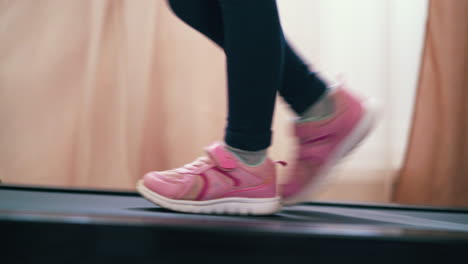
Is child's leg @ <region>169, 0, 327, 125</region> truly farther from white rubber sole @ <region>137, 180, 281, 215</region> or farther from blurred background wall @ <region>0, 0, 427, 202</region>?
blurred background wall @ <region>0, 0, 427, 202</region>

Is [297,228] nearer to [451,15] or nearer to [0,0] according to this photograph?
[451,15]

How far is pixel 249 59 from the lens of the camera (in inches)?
25.3

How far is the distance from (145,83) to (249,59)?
2.58 ft

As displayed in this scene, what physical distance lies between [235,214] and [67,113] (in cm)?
96

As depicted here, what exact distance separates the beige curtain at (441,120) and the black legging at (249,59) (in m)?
0.94

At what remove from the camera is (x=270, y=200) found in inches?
28.6

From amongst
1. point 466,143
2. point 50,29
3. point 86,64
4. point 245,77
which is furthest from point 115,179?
point 466,143

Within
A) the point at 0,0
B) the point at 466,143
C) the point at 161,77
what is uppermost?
the point at 0,0

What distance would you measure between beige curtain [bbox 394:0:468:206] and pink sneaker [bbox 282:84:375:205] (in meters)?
0.76

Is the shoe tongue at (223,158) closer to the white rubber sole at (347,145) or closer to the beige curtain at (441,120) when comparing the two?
the white rubber sole at (347,145)

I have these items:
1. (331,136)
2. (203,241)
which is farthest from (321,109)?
(203,241)

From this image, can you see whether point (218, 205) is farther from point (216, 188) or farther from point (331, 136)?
point (331, 136)

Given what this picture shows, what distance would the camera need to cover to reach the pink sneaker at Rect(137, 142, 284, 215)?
71 cm

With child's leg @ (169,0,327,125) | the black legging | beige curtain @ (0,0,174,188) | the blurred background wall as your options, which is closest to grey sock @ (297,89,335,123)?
child's leg @ (169,0,327,125)
